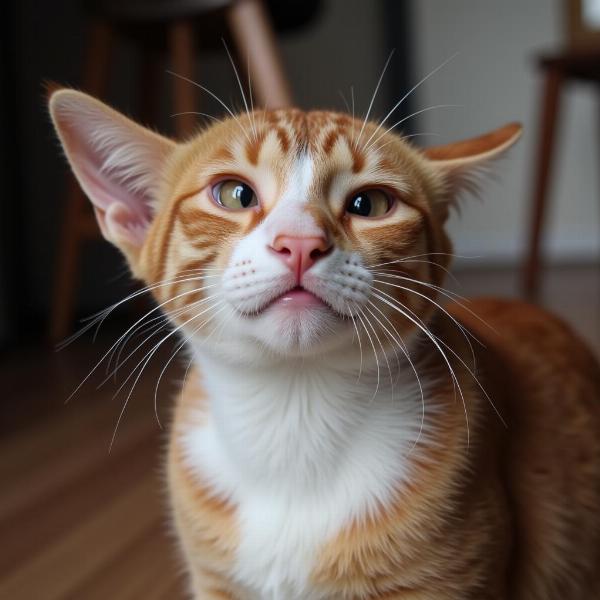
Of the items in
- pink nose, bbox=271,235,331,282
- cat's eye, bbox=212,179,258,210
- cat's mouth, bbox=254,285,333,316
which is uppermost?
cat's eye, bbox=212,179,258,210

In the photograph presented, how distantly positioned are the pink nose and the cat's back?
260 millimetres

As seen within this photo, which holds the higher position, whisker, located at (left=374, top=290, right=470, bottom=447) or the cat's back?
whisker, located at (left=374, top=290, right=470, bottom=447)

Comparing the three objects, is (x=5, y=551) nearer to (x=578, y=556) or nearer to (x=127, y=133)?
(x=127, y=133)

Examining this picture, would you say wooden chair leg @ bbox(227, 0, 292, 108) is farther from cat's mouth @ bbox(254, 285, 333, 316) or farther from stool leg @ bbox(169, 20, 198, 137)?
cat's mouth @ bbox(254, 285, 333, 316)

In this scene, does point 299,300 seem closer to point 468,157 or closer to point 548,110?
point 468,157

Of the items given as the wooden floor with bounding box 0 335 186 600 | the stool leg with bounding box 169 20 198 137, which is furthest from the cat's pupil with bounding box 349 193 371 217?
the stool leg with bounding box 169 20 198 137

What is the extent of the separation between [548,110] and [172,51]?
142 centimetres

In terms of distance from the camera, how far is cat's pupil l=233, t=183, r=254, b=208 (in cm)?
71

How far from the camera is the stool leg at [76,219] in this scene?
6.73 ft

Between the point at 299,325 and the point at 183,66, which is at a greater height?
the point at 183,66

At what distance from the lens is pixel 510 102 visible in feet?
13.1

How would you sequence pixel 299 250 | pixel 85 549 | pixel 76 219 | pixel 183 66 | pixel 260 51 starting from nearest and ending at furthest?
pixel 299 250 < pixel 85 549 < pixel 260 51 < pixel 183 66 < pixel 76 219

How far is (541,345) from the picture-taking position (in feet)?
3.02

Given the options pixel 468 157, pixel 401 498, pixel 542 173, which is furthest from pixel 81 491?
pixel 542 173
